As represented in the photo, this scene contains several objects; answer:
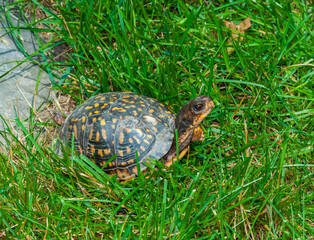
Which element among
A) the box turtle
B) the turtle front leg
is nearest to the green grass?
the turtle front leg

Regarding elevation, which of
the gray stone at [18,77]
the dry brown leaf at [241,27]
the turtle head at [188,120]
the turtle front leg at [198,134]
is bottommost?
the turtle front leg at [198,134]

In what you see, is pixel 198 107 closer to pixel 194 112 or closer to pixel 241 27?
pixel 194 112

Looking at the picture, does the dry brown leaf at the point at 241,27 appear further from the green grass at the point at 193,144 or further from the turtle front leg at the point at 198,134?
the turtle front leg at the point at 198,134

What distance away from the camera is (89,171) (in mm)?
3076

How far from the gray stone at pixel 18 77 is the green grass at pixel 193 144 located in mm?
155

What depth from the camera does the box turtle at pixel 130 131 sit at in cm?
326

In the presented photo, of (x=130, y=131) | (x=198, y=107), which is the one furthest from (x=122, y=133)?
(x=198, y=107)

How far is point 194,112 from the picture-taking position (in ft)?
10.7

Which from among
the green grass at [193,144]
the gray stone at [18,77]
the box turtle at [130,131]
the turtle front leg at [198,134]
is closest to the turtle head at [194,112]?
Result: the box turtle at [130,131]

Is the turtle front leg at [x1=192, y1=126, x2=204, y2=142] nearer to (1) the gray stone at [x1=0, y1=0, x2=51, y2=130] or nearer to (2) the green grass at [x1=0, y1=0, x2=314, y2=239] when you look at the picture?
Result: (2) the green grass at [x1=0, y1=0, x2=314, y2=239]

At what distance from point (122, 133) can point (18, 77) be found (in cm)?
145

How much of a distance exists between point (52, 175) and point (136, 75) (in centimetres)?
129

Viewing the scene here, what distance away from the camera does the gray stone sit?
376 centimetres

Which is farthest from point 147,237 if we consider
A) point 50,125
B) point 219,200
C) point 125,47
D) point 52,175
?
point 125,47
